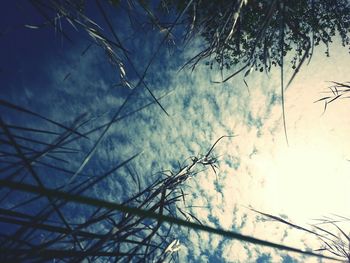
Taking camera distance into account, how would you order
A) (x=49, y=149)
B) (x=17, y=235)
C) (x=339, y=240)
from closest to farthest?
(x=17, y=235)
(x=49, y=149)
(x=339, y=240)

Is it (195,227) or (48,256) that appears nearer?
(195,227)

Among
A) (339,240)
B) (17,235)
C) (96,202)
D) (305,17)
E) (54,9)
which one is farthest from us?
(305,17)

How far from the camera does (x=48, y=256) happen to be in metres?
0.39

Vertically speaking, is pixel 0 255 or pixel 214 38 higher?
pixel 214 38

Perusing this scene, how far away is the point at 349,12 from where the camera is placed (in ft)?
14.3

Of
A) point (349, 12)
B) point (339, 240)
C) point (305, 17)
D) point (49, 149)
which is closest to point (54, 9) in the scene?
point (49, 149)

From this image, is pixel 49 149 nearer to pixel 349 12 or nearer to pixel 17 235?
pixel 17 235

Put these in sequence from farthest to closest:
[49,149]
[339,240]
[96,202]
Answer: [339,240] → [49,149] → [96,202]

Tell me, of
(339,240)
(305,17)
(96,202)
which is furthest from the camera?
(305,17)

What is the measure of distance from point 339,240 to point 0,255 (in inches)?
62.9

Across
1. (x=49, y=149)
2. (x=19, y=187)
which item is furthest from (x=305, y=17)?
(x=19, y=187)

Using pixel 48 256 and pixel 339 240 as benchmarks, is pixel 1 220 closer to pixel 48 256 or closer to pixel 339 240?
pixel 48 256

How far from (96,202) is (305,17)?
4965mm

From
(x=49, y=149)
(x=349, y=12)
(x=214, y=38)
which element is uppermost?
(x=349, y=12)
